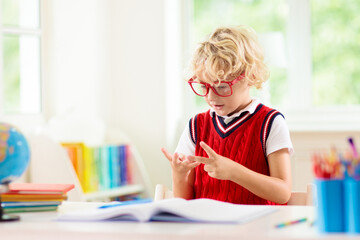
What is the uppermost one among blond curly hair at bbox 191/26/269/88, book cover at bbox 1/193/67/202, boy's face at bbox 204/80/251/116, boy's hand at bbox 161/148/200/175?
blond curly hair at bbox 191/26/269/88

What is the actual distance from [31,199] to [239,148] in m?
0.70

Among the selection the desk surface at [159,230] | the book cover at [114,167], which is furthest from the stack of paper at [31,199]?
the book cover at [114,167]

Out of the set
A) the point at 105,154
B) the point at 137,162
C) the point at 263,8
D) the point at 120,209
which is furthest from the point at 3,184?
the point at 263,8

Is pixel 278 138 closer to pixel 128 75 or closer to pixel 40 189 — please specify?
pixel 40 189

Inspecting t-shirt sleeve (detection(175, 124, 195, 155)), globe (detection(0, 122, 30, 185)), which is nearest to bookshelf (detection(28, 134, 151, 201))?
t-shirt sleeve (detection(175, 124, 195, 155))

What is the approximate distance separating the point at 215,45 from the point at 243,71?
Result: 0.37 feet

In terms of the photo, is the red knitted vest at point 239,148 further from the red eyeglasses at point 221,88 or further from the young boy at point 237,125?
the red eyeglasses at point 221,88

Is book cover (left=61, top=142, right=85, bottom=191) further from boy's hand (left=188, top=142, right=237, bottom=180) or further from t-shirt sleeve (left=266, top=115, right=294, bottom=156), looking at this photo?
boy's hand (left=188, top=142, right=237, bottom=180)

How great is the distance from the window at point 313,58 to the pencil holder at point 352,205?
298 cm

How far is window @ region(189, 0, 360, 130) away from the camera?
399cm

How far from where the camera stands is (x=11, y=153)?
4.04ft

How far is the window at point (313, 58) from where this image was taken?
3992 millimetres

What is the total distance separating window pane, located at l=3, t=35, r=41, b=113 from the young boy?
5.69 feet

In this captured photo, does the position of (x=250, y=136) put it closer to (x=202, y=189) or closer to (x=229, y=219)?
(x=202, y=189)
